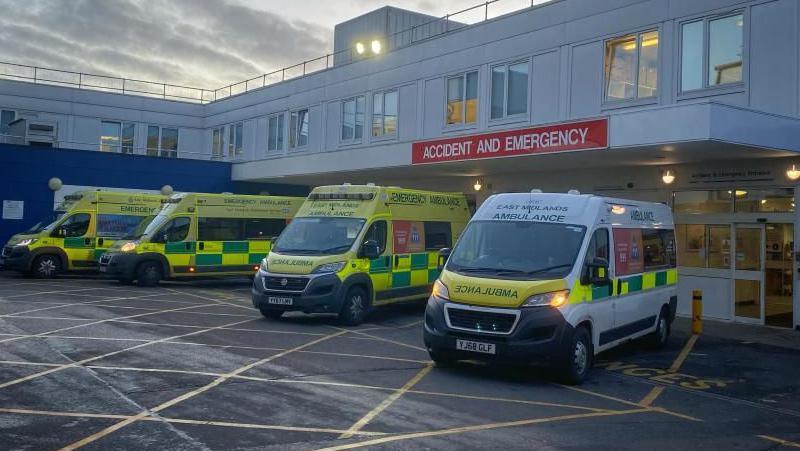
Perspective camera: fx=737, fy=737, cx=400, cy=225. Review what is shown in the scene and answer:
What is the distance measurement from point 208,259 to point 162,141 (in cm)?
1769

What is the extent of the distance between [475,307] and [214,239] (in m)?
12.5

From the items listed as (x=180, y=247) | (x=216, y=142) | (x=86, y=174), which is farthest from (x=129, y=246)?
(x=216, y=142)

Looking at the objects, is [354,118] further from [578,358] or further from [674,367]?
[578,358]

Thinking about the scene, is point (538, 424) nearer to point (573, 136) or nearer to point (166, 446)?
point (166, 446)

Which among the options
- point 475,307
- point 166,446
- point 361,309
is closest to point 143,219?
point 361,309

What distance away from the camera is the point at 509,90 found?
19.3m

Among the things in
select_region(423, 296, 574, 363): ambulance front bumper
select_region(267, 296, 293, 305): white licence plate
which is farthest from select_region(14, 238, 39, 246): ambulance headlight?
select_region(423, 296, 574, 363): ambulance front bumper

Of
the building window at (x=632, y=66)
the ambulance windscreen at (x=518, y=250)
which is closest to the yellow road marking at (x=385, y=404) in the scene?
the ambulance windscreen at (x=518, y=250)

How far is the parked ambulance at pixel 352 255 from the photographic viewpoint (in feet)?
42.7

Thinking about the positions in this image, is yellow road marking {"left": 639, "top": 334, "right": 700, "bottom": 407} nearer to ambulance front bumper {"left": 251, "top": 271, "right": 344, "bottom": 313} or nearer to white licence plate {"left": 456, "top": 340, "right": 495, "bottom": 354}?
white licence plate {"left": 456, "top": 340, "right": 495, "bottom": 354}

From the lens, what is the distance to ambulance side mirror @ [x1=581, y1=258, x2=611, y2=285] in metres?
9.37

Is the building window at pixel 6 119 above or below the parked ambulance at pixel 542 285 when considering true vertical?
above

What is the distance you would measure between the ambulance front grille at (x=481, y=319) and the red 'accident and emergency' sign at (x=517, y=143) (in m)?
6.21

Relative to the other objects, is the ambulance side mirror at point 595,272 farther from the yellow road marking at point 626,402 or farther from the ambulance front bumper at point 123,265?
the ambulance front bumper at point 123,265
